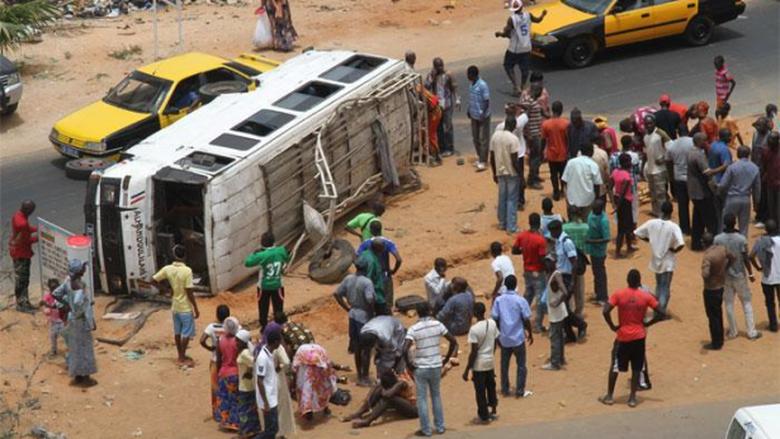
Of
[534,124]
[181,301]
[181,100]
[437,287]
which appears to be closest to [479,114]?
[534,124]

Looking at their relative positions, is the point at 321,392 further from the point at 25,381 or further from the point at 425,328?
the point at 25,381

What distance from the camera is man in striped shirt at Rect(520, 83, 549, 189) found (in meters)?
21.8

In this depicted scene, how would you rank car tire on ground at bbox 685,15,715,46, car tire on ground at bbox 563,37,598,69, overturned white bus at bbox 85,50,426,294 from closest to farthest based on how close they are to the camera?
1. overturned white bus at bbox 85,50,426,294
2. car tire on ground at bbox 563,37,598,69
3. car tire on ground at bbox 685,15,715,46

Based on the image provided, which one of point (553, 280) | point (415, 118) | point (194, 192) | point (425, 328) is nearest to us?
point (425, 328)

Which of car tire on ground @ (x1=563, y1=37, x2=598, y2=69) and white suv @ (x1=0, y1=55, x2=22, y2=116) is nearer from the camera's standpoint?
white suv @ (x1=0, y1=55, x2=22, y2=116)

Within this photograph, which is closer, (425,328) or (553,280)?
(425,328)

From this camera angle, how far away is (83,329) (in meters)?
17.3

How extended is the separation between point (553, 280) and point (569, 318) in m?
1.05

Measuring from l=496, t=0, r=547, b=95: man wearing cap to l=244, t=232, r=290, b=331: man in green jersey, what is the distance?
27.2ft

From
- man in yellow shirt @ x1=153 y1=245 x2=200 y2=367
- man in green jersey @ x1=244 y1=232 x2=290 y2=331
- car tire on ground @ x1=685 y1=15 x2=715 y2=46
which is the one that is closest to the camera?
man in yellow shirt @ x1=153 y1=245 x2=200 y2=367

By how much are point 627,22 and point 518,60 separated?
237cm

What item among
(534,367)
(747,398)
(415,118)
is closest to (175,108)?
(415,118)

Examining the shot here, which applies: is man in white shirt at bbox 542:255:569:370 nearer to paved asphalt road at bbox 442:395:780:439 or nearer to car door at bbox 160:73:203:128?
paved asphalt road at bbox 442:395:780:439

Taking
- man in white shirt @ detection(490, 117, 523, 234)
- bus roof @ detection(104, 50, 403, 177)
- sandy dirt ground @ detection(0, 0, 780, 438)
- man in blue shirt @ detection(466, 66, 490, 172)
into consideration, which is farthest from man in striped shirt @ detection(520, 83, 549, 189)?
bus roof @ detection(104, 50, 403, 177)
